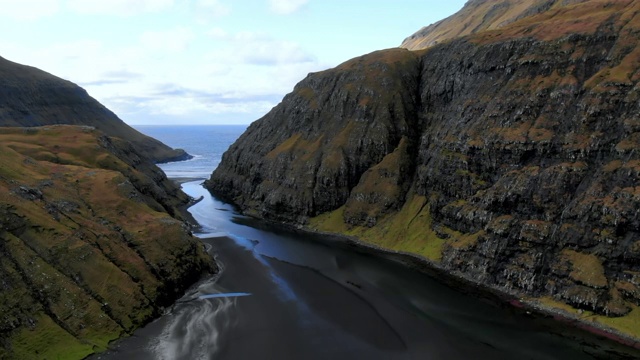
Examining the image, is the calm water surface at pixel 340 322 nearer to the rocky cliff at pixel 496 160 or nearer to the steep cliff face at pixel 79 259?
the steep cliff face at pixel 79 259

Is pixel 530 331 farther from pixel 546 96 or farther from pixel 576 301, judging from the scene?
pixel 546 96

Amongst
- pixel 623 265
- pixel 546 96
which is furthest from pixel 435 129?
pixel 623 265

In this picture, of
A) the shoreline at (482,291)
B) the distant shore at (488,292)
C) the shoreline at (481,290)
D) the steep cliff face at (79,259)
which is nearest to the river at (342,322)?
the shoreline at (481,290)

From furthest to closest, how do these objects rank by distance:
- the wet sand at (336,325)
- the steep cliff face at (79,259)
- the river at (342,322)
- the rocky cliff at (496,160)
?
the rocky cliff at (496,160)
the river at (342,322)
the wet sand at (336,325)
the steep cliff face at (79,259)

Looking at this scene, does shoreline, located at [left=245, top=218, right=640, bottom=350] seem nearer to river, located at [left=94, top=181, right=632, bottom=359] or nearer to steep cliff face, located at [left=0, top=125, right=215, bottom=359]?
river, located at [left=94, top=181, right=632, bottom=359]

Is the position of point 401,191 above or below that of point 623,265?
above

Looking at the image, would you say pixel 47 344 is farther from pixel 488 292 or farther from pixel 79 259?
pixel 488 292
